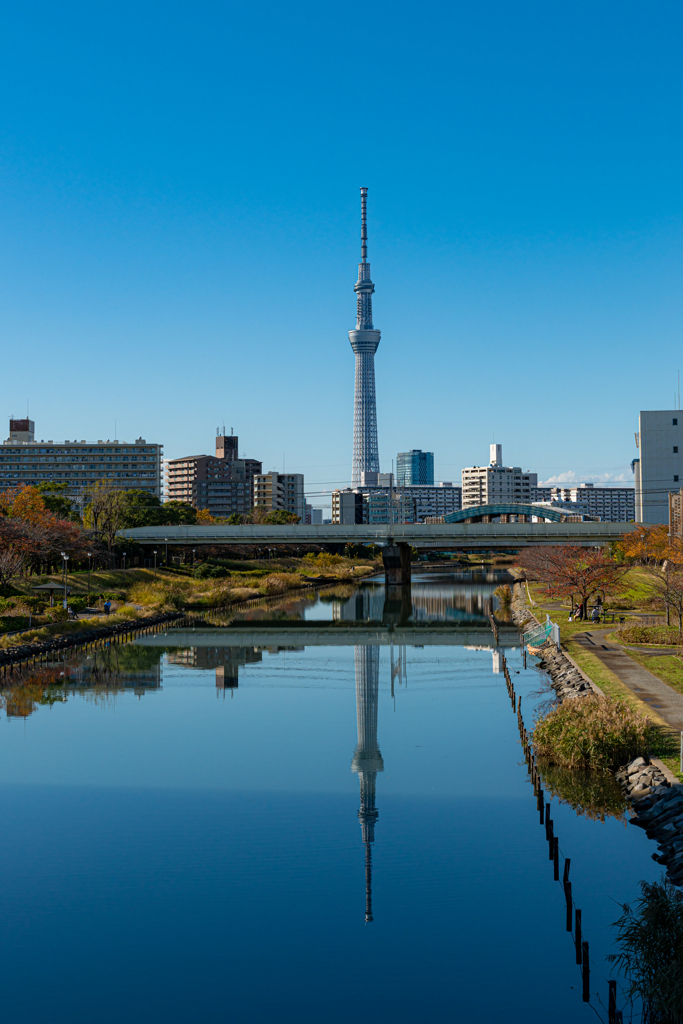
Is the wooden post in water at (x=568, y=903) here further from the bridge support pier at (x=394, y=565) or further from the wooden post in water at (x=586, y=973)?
the bridge support pier at (x=394, y=565)

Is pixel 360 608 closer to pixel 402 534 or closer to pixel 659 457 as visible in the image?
pixel 402 534

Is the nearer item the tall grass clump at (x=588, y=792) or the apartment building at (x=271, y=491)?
the tall grass clump at (x=588, y=792)

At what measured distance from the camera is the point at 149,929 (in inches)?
486

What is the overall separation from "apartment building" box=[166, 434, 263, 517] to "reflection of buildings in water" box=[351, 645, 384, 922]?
123 m

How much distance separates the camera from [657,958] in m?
9.79

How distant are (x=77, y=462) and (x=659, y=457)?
345 feet

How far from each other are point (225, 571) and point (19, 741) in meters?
56.3

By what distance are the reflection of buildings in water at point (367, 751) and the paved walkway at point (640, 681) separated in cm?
718

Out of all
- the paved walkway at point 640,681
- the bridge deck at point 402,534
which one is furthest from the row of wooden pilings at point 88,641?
the paved walkway at point 640,681

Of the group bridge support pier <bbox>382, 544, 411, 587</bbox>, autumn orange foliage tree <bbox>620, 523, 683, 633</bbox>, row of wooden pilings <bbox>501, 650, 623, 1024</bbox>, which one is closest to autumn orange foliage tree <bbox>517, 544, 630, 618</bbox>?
autumn orange foliage tree <bbox>620, 523, 683, 633</bbox>

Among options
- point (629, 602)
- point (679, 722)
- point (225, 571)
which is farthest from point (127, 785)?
point (225, 571)

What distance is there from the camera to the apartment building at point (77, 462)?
5842 inches

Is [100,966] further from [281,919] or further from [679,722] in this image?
[679,722]

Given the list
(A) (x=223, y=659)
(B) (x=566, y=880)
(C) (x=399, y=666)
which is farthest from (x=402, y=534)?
(B) (x=566, y=880)
